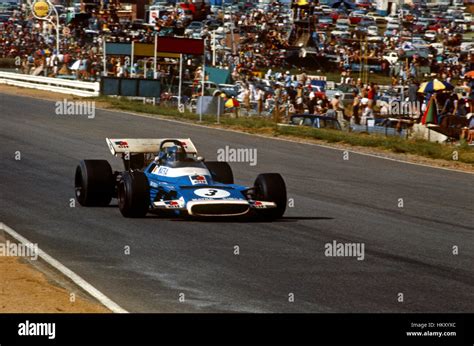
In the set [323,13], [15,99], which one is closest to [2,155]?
[15,99]

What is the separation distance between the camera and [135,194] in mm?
14414

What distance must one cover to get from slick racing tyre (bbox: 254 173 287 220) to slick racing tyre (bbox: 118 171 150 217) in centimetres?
164

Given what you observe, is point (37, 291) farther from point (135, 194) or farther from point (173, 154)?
point (173, 154)

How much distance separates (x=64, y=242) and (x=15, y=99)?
3051 cm

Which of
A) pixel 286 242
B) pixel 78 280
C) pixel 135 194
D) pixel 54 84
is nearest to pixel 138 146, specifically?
pixel 135 194

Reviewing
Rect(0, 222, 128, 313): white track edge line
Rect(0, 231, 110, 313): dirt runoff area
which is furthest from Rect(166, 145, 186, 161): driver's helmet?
Rect(0, 231, 110, 313): dirt runoff area

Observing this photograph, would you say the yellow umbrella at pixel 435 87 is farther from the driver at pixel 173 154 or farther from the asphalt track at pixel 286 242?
the driver at pixel 173 154

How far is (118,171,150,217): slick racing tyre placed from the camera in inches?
565

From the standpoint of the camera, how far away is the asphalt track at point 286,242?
1011 cm

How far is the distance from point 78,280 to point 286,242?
3.48 m

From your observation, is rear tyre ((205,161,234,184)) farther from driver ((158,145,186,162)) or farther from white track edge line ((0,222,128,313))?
white track edge line ((0,222,128,313))

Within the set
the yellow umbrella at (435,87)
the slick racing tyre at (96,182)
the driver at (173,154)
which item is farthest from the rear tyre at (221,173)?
the yellow umbrella at (435,87)

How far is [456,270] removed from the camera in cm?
1185
